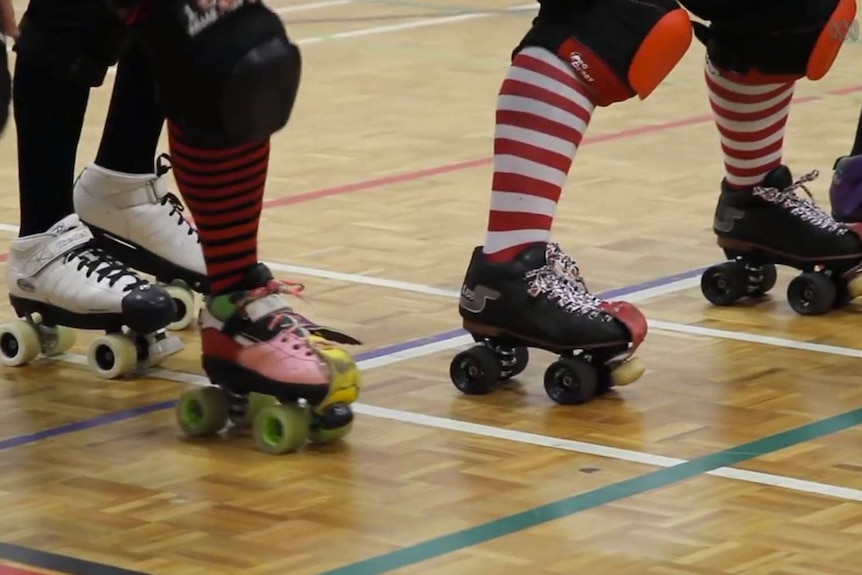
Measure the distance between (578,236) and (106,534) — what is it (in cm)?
158

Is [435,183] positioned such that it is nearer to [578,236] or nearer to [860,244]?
[578,236]

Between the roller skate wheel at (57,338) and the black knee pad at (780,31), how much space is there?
967 mm

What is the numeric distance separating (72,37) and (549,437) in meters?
0.84

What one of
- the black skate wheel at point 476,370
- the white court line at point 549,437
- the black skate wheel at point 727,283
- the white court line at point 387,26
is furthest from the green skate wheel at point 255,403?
the white court line at point 387,26

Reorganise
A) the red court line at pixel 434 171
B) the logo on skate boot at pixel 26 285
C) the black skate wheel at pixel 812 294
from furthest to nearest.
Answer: the red court line at pixel 434 171 < the black skate wheel at pixel 812 294 < the logo on skate boot at pixel 26 285

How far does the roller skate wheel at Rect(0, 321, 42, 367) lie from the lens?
8.48 ft

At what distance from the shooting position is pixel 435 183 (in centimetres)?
387

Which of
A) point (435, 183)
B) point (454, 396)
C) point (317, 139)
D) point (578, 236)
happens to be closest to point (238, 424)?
point (454, 396)

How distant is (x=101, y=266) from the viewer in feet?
8.44

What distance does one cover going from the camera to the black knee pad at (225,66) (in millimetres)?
2014

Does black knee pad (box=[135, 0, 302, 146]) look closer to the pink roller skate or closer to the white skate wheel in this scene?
the pink roller skate

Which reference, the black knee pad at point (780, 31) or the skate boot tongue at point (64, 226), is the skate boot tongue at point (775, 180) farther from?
the skate boot tongue at point (64, 226)

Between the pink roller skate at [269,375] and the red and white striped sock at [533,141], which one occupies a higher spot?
the red and white striped sock at [533,141]

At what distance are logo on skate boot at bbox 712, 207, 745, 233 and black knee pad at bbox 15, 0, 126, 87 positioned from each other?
3.00 ft
